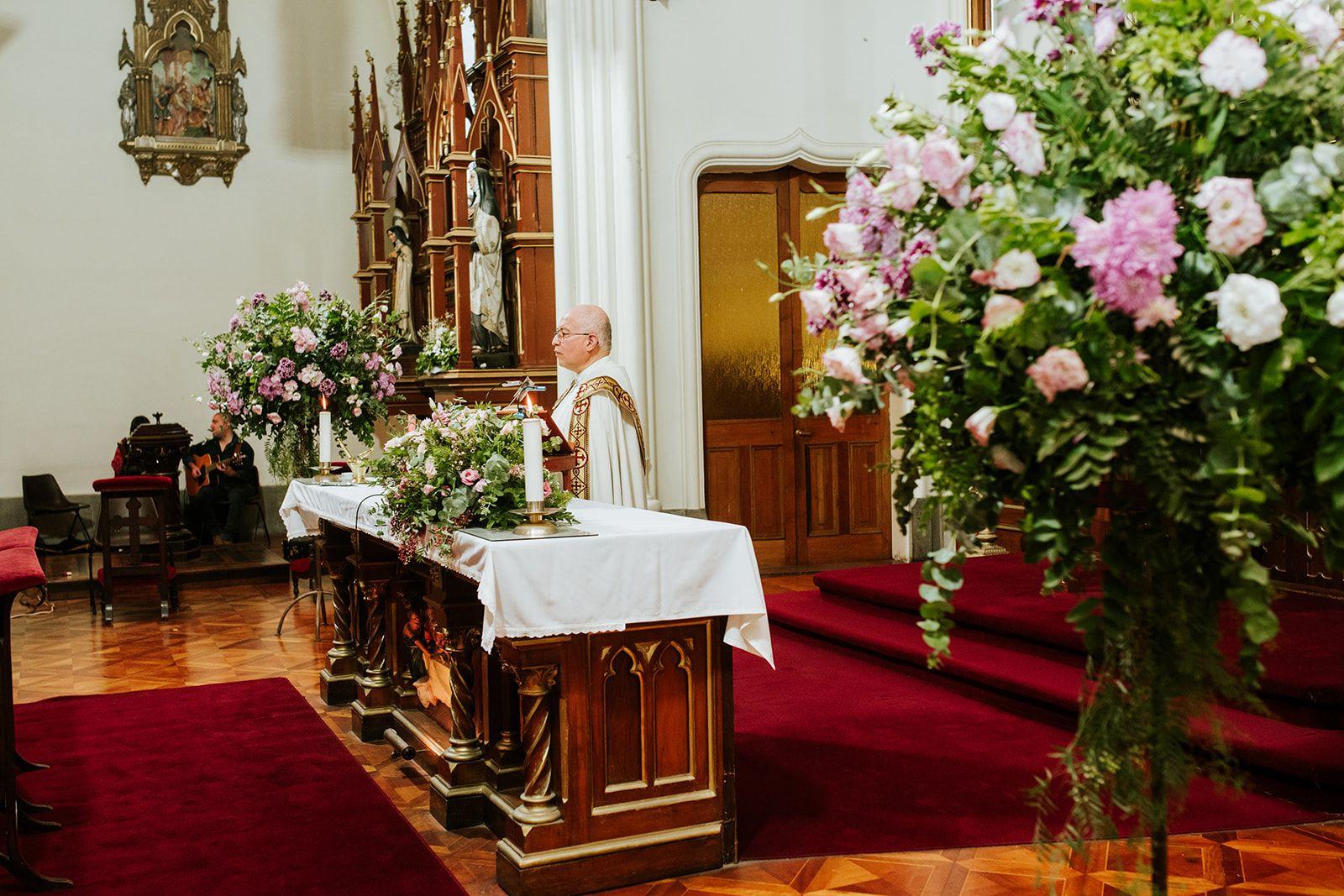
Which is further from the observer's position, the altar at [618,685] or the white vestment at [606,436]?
the white vestment at [606,436]

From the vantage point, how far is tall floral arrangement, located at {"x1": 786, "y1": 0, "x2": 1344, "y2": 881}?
1480 millimetres

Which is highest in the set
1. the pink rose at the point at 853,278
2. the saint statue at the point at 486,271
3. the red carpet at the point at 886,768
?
the saint statue at the point at 486,271

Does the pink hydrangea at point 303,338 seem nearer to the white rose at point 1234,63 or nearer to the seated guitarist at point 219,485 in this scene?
the seated guitarist at point 219,485

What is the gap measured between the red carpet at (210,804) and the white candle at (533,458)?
1162 millimetres

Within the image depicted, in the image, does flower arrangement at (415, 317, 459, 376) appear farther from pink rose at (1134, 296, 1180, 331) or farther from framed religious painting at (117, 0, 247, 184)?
pink rose at (1134, 296, 1180, 331)

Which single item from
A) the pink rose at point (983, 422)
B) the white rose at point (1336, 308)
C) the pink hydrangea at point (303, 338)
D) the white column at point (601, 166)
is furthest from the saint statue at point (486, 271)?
the white rose at point (1336, 308)

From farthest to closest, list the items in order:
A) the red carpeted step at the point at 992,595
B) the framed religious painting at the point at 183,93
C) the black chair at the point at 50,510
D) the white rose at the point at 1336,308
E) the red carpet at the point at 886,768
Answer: the framed religious painting at the point at 183,93 < the black chair at the point at 50,510 < the red carpeted step at the point at 992,595 < the red carpet at the point at 886,768 < the white rose at the point at 1336,308

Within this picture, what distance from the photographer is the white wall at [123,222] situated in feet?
38.7

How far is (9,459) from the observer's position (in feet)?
38.4

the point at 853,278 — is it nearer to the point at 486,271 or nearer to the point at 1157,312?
the point at 1157,312

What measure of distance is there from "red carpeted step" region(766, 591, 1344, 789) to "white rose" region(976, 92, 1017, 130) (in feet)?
3.05

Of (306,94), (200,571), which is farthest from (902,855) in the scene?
(306,94)

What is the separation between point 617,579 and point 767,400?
5961 millimetres

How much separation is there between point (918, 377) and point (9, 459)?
12.0 meters
